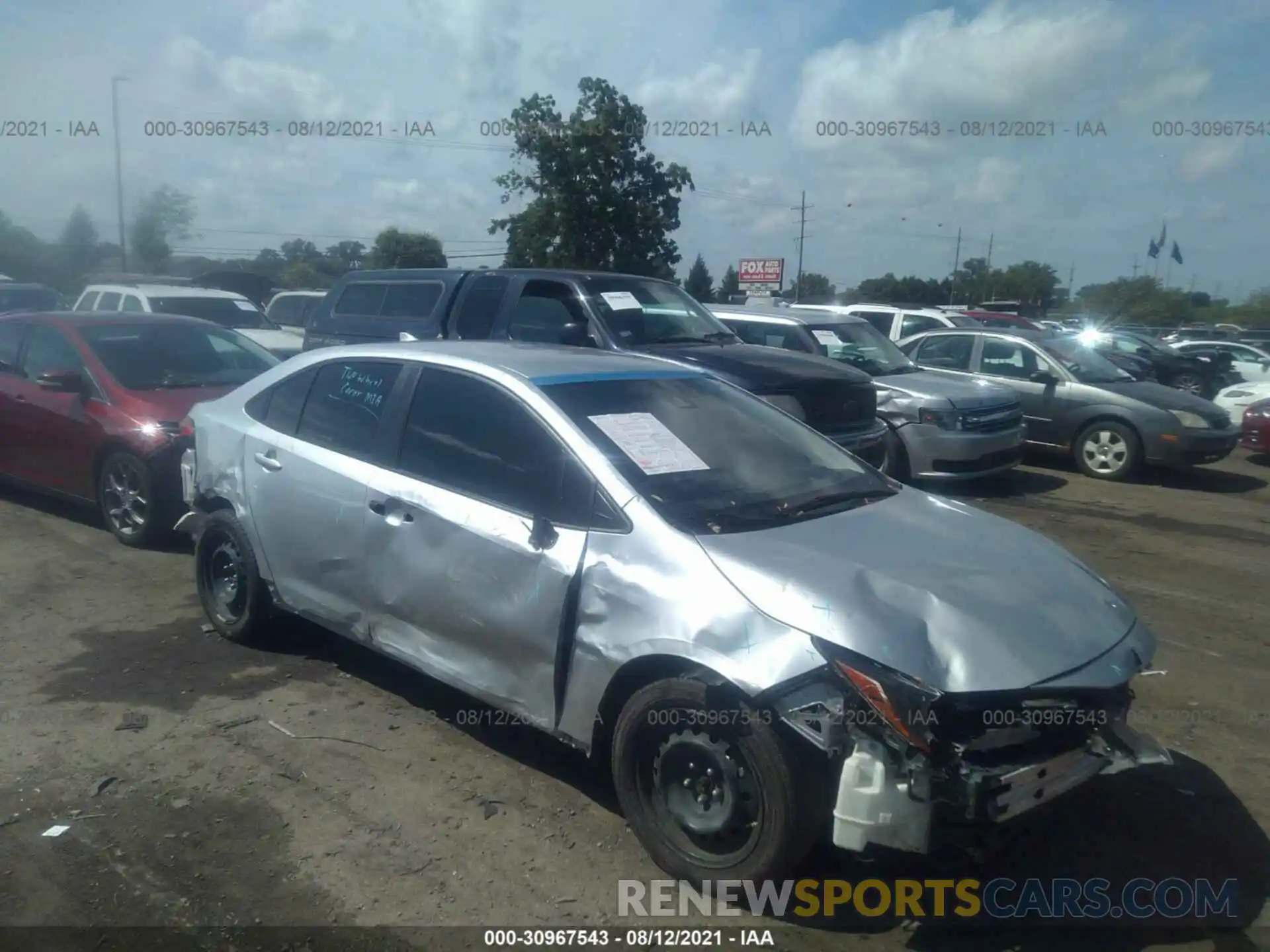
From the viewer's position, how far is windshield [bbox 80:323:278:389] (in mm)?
7820

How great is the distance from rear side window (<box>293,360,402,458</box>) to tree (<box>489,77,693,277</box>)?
1659cm

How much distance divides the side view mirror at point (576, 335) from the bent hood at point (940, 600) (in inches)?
197

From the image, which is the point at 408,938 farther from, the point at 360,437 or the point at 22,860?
the point at 360,437

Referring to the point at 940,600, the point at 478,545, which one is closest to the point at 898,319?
the point at 478,545

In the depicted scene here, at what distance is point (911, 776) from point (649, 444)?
165 cm

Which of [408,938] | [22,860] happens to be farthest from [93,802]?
[408,938]

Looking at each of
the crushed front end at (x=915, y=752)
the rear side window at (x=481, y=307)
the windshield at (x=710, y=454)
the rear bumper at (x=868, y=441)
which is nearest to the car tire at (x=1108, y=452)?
the rear bumper at (x=868, y=441)

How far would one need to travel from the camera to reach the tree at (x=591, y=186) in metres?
21.0

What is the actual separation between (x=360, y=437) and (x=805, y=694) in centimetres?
261

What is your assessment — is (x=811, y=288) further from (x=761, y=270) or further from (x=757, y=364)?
(x=757, y=364)

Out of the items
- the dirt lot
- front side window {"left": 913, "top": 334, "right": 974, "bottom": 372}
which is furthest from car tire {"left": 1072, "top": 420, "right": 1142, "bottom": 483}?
the dirt lot

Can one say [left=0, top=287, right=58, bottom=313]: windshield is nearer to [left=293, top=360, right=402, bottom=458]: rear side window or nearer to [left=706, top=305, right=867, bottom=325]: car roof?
[left=706, top=305, right=867, bottom=325]: car roof

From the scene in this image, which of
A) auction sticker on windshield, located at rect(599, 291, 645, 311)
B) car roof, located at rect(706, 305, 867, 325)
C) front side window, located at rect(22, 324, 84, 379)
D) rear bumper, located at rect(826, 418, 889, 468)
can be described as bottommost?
rear bumper, located at rect(826, 418, 889, 468)

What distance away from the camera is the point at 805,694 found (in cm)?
308
